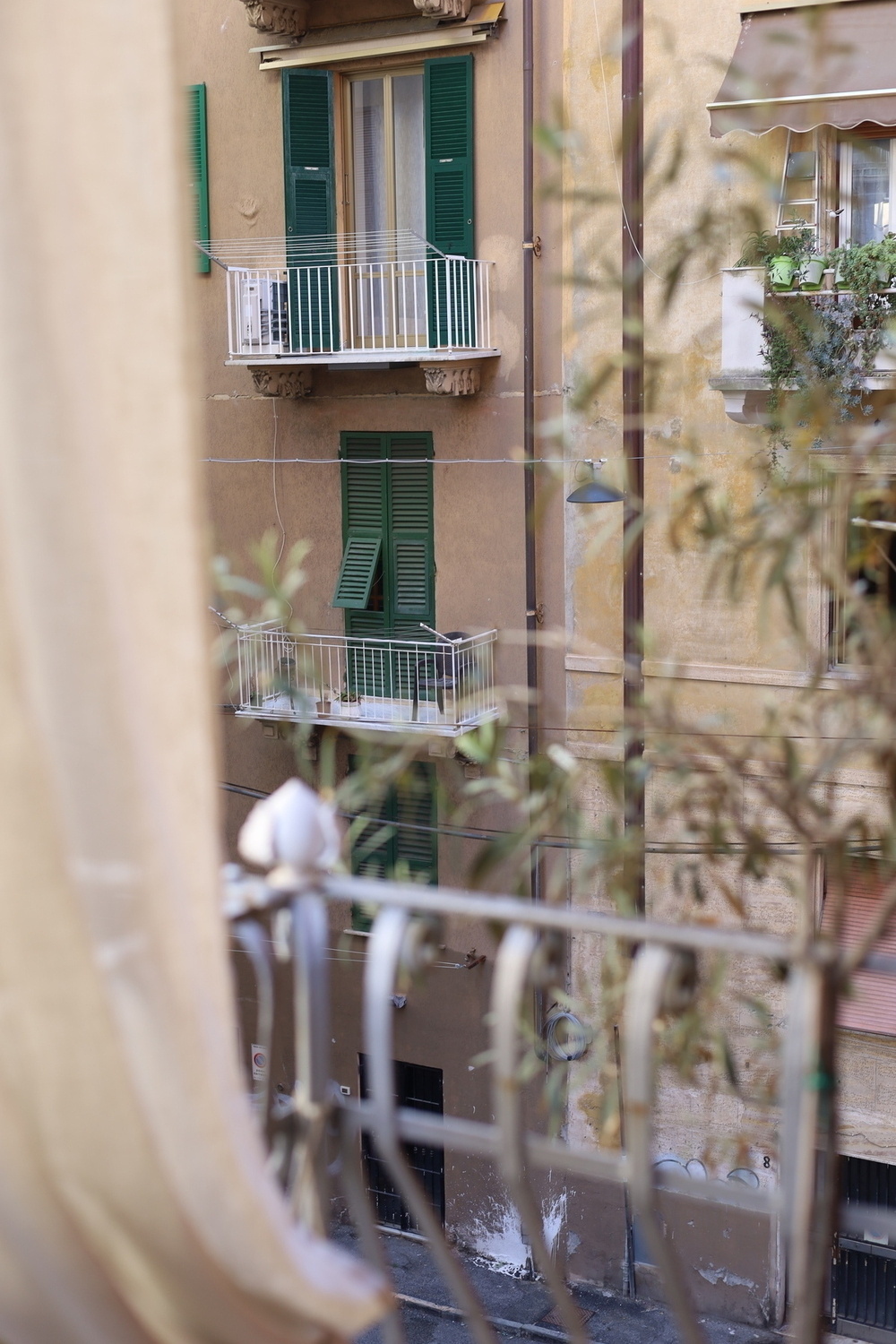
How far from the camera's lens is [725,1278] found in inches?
340

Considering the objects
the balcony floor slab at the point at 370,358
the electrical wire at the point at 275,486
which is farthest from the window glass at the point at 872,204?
the electrical wire at the point at 275,486

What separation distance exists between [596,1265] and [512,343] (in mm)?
5545

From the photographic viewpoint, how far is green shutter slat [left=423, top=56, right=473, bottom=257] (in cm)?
895

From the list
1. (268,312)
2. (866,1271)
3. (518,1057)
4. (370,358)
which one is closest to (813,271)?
(370,358)

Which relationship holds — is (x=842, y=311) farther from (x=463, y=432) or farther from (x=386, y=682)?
(x=386, y=682)

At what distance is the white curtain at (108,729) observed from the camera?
3.42 ft

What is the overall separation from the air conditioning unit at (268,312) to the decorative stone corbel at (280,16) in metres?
1.51

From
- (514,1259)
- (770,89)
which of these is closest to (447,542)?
(514,1259)

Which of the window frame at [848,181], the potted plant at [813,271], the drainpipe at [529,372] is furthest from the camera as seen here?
the drainpipe at [529,372]

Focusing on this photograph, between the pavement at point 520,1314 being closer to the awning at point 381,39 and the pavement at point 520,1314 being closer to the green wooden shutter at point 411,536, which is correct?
the green wooden shutter at point 411,536

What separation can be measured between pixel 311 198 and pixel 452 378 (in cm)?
160

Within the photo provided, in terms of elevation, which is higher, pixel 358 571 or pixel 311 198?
pixel 311 198

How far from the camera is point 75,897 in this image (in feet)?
3.50

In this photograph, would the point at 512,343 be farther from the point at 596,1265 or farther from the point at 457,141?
the point at 596,1265
